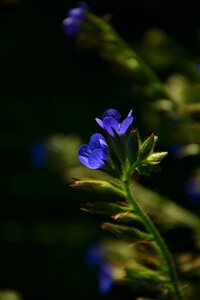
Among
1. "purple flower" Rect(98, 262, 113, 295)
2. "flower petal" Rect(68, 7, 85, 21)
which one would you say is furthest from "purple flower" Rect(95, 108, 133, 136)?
"flower petal" Rect(68, 7, 85, 21)

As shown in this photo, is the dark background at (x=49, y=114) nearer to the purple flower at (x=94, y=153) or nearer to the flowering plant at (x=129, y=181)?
the flowering plant at (x=129, y=181)

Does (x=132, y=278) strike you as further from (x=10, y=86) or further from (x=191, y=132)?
(x=10, y=86)

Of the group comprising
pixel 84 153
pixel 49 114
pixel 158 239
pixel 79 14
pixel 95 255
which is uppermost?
pixel 49 114

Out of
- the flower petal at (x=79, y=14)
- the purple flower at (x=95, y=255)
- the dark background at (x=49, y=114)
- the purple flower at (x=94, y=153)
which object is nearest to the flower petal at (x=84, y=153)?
the purple flower at (x=94, y=153)

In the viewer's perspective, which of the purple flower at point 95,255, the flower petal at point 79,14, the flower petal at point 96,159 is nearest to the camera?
the flower petal at point 96,159

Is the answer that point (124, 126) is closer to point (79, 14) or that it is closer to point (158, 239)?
point (158, 239)

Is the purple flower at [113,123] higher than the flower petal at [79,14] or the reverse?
the reverse

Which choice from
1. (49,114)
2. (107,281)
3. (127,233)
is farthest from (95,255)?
(49,114)

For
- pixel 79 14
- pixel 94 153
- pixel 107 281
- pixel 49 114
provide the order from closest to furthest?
pixel 94 153 → pixel 107 281 → pixel 79 14 → pixel 49 114
